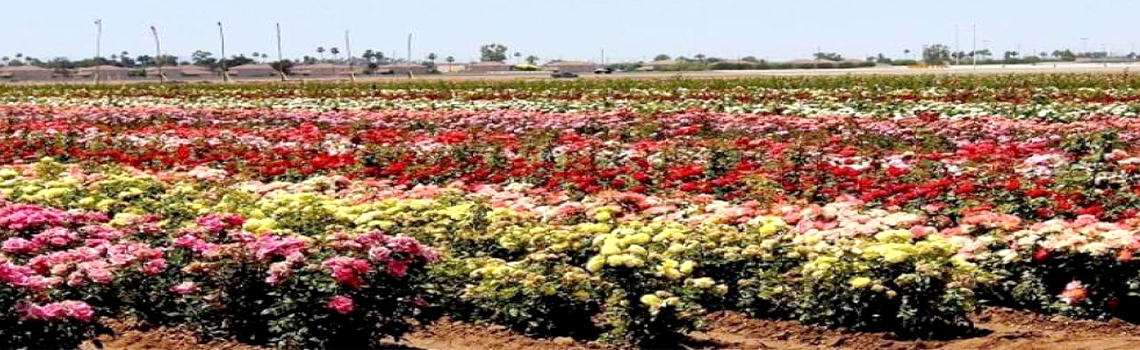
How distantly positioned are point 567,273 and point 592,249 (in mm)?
1111

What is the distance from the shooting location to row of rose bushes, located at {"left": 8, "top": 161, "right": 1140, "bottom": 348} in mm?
7574

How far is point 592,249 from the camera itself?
30.8 ft

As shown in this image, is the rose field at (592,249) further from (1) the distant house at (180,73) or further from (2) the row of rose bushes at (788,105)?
(1) the distant house at (180,73)

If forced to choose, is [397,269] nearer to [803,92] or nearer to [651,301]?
[651,301]

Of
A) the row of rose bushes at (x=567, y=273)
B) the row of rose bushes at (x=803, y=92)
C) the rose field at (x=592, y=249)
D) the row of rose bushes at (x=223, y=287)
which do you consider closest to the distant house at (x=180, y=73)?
the row of rose bushes at (x=803, y=92)

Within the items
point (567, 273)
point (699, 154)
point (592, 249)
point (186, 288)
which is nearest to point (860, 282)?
point (567, 273)

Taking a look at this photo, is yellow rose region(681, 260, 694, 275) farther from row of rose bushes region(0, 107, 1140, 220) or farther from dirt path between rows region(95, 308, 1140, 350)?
row of rose bushes region(0, 107, 1140, 220)

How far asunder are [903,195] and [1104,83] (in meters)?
31.3

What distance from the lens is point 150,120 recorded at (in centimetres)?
2702

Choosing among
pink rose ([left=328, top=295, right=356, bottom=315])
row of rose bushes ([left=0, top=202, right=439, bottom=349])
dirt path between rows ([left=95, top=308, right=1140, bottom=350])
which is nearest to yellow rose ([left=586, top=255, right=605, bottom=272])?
dirt path between rows ([left=95, top=308, right=1140, bottom=350])

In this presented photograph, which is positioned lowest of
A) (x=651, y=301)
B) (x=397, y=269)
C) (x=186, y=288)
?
(x=651, y=301)

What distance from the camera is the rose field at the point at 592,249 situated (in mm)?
7785

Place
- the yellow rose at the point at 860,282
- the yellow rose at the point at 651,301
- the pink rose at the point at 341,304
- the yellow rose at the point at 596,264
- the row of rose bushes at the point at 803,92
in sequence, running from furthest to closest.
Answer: the row of rose bushes at the point at 803,92, the yellow rose at the point at 596,264, the yellow rose at the point at 860,282, the yellow rose at the point at 651,301, the pink rose at the point at 341,304

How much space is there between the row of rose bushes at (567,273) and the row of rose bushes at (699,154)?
1.93 m
